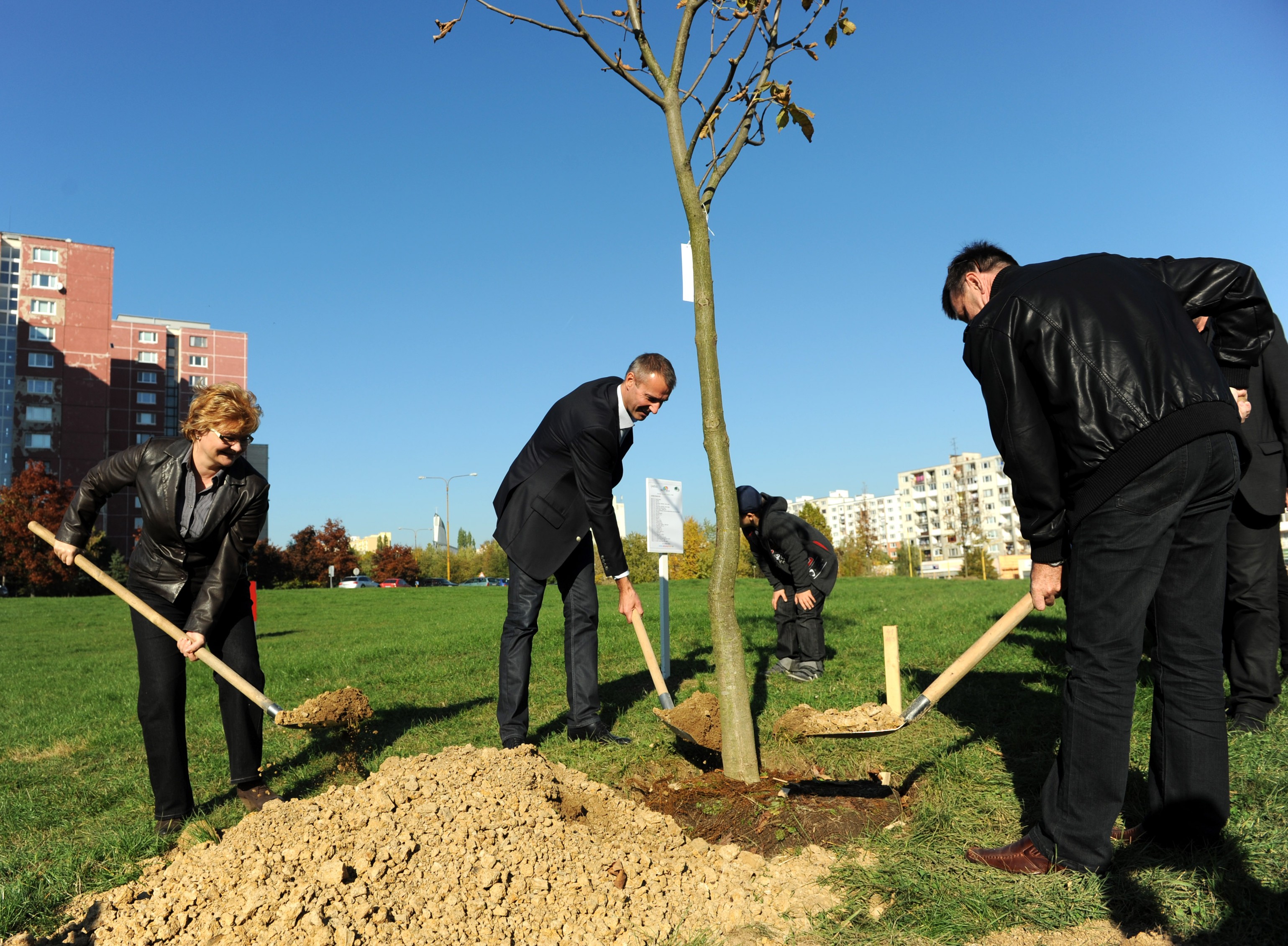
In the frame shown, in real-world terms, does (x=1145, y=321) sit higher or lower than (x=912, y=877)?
higher

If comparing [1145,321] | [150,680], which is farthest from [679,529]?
[1145,321]

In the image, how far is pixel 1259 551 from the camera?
160 inches

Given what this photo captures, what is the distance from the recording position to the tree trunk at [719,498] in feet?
12.5

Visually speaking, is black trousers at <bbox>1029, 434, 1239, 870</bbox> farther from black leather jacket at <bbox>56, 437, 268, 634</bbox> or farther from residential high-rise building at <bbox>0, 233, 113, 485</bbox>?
residential high-rise building at <bbox>0, 233, 113, 485</bbox>

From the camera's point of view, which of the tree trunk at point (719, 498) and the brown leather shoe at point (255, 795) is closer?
the tree trunk at point (719, 498)

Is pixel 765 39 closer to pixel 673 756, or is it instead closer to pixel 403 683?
pixel 673 756

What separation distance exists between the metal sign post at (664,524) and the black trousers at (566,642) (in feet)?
6.40

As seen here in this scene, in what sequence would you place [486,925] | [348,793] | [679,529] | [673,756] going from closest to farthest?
[486,925], [348,793], [673,756], [679,529]

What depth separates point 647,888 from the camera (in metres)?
2.77

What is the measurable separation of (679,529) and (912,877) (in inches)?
195

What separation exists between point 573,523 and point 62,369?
75.5 meters

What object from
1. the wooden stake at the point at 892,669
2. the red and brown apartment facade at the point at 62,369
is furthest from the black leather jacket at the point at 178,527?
the red and brown apartment facade at the point at 62,369

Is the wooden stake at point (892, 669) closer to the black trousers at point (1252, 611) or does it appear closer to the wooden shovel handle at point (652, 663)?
the wooden shovel handle at point (652, 663)

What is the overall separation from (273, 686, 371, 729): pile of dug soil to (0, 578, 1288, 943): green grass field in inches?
17.9
